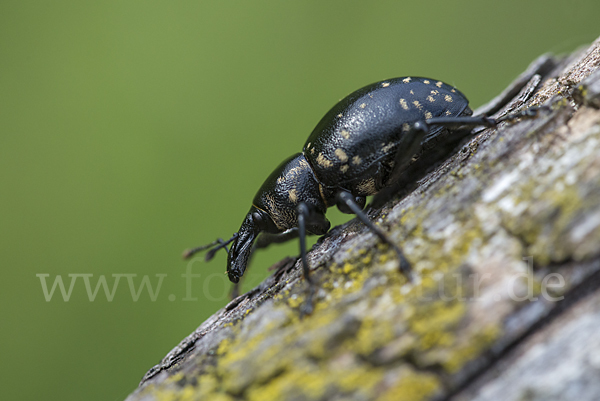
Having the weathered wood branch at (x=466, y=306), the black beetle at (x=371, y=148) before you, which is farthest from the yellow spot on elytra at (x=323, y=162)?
the weathered wood branch at (x=466, y=306)

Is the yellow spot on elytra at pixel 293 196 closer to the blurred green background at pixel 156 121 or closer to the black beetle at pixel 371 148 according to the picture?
the black beetle at pixel 371 148

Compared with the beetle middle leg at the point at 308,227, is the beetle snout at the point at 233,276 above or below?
below

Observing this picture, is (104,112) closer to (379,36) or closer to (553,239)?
(379,36)

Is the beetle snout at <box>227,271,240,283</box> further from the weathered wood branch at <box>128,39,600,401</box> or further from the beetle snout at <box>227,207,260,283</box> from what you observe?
the weathered wood branch at <box>128,39,600,401</box>

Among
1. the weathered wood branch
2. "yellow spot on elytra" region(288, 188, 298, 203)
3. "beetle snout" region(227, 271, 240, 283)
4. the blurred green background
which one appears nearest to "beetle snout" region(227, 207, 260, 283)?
"beetle snout" region(227, 271, 240, 283)

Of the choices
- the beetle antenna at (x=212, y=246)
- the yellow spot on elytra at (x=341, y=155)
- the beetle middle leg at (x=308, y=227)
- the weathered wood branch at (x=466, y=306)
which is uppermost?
the yellow spot on elytra at (x=341, y=155)

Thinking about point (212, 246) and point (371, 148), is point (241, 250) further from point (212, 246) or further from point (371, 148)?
point (371, 148)

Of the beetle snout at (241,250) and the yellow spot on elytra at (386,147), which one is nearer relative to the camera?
the yellow spot on elytra at (386,147)

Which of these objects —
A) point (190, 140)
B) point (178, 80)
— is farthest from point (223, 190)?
point (178, 80)
